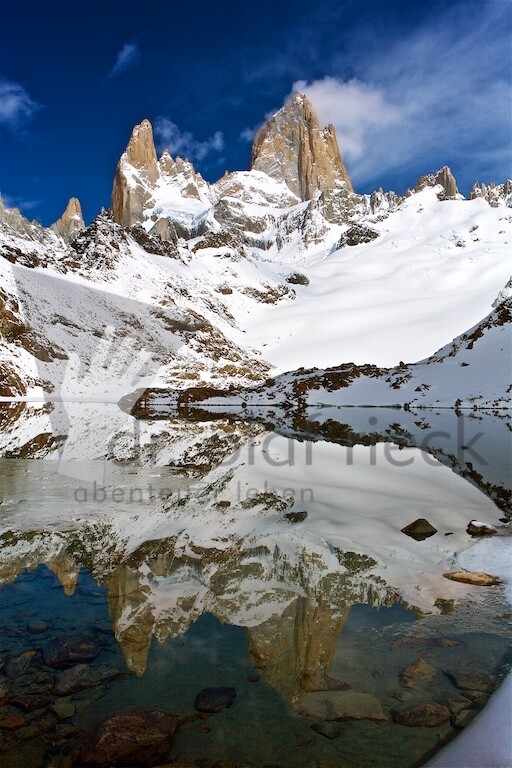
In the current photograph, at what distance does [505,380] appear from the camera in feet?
165

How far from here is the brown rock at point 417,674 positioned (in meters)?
5.39

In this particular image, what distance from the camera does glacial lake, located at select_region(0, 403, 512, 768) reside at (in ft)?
15.6

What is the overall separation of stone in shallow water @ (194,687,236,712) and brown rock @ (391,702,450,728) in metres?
1.67

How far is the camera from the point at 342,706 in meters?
5.04

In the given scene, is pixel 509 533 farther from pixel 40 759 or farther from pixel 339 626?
pixel 40 759

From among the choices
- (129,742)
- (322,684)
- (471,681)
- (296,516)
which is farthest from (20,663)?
(296,516)

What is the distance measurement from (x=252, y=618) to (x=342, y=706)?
6.71 ft

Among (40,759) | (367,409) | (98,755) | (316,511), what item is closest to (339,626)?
(98,755)

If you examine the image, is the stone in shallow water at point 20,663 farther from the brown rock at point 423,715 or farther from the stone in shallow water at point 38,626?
the brown rock at point 423,715

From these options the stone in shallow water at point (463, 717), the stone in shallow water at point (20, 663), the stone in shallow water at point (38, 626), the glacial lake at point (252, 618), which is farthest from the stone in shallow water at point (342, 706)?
the stone in shallow water at point (38, 626)

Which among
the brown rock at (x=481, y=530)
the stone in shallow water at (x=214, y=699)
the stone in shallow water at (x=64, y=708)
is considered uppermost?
the brown rock at (x=481, y=530)

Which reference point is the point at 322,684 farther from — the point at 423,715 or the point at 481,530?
the point at 481,530

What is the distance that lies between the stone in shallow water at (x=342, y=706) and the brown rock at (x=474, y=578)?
12.1ft

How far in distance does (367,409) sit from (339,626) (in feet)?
158
